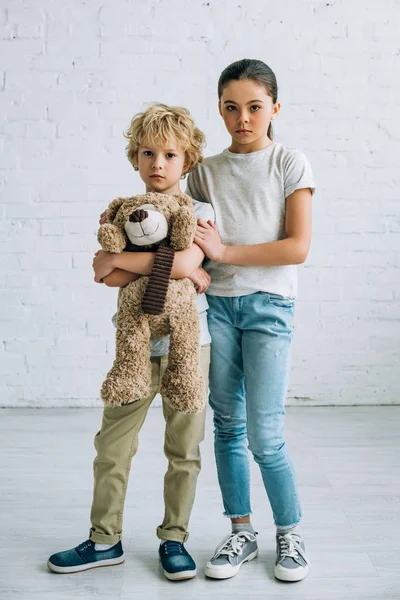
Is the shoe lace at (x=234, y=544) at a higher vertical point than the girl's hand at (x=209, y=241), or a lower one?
lower

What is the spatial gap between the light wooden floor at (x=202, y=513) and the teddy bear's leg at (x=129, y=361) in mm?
455

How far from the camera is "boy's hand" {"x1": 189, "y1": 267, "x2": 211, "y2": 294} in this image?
1.63 meters

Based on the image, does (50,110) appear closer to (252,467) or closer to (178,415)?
(252,467)

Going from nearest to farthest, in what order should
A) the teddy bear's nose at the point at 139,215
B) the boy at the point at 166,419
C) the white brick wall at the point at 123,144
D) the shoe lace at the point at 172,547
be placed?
the teddy bear's nose at the point at 139,215 < the boy at the point at 166,419 < the shoe lace at the point at 172,547 < the white brick wall at the point at 123,144

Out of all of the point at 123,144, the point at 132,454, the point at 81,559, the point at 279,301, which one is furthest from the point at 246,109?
the point at 123,144

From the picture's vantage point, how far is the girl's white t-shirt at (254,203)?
166 centimetres

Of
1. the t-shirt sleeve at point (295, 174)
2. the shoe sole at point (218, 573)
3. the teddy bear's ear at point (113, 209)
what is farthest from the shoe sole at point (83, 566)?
the t-shirt sleeve at point (295, 174)

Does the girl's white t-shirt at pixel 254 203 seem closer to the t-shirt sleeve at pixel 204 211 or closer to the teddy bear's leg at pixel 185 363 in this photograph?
the t-shirt sleeve at pixel 204 211

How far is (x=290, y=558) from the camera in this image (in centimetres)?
172

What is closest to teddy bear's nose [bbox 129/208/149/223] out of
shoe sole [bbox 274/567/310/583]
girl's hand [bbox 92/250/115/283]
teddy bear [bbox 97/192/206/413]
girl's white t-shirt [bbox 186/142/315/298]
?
teddy bear [bbox 97/192/206/413]

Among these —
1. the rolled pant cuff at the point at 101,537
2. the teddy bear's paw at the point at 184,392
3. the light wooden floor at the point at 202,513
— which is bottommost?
the light wooden floor at the point at 202,513

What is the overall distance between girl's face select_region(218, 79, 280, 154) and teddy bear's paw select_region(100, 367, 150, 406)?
584mm

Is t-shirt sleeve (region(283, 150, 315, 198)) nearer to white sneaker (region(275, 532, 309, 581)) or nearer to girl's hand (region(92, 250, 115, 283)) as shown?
girl's hand (region(92, 250, 115, 283))

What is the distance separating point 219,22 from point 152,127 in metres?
1.82
